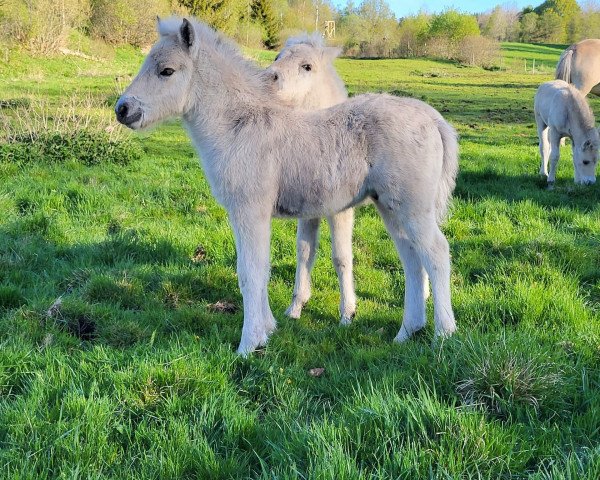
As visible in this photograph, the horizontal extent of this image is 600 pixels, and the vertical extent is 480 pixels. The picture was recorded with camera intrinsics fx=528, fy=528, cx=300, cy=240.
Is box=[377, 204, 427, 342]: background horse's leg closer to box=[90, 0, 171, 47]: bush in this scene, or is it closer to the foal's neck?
the foal's neck

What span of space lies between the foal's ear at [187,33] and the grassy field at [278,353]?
2087mm

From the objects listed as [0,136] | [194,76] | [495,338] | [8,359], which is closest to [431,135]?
[495,338]

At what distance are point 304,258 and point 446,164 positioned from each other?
1.53 metres

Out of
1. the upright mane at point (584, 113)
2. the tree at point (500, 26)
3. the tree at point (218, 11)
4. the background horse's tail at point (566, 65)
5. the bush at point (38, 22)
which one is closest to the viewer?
the upright mane at point (584, 113)

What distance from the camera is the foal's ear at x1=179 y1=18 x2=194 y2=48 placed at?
12.5ft

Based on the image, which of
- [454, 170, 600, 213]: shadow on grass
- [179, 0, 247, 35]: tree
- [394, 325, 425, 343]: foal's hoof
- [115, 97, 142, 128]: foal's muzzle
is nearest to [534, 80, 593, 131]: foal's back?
[454, 170, 600, 213]: shadow on grass

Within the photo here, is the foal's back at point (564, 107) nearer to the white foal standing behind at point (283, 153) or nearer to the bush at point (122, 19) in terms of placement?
the white foal standing behind at point (283, 153)

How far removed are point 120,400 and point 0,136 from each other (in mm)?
9078

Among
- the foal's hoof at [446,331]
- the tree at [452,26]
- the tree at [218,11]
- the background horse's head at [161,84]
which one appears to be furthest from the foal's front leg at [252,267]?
the tree at [452,26]

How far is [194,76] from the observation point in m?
4.00

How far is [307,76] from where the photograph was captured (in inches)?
190

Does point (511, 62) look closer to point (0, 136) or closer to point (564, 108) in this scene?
point (564, 108)

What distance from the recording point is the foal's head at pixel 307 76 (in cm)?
459

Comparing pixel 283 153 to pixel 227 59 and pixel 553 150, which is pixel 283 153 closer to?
pixel 227 59
